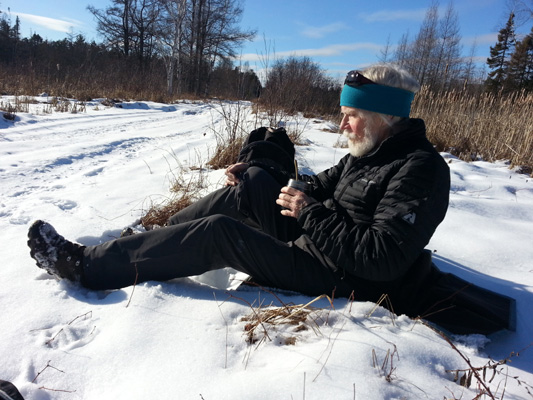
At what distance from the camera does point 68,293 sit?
1.59 m

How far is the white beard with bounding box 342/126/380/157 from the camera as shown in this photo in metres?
1.75

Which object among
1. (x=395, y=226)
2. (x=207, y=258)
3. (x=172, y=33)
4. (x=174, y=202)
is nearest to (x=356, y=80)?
(x=395, y=226)

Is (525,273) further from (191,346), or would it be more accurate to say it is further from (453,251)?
(191,346)

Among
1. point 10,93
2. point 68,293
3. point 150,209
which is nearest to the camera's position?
point 68,293

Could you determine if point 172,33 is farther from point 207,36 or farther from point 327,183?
point 327,183

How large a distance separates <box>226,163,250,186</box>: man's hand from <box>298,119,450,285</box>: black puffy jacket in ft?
2.54

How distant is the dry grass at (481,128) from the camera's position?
5.98 m

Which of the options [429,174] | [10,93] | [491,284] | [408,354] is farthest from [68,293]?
[10,93]

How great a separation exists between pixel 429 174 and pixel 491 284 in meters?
1.15

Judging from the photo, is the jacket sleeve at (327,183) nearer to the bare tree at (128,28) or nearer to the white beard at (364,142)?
the white beard at (364,142)

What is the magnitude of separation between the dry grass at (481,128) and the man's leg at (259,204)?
5327 millimetres

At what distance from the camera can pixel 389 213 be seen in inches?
55.7

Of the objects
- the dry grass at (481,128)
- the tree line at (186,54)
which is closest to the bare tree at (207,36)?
the tree line at (186,54)

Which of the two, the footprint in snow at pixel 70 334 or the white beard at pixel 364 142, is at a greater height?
the white beard at pixel 364 142
